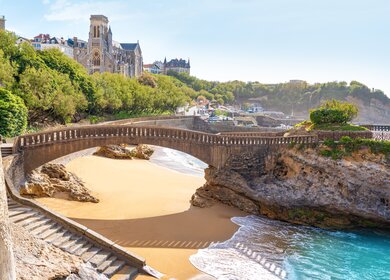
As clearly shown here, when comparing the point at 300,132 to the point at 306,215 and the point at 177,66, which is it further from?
the point at 177,66

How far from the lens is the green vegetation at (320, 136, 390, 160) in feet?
76.2

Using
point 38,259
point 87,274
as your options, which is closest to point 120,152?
point 87,274

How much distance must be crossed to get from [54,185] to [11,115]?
651 centimetres

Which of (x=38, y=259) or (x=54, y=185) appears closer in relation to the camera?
(x=38, y=259)

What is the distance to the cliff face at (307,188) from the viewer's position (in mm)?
23125

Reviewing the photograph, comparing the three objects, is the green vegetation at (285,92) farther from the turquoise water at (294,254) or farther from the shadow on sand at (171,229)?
the turquoise water at (294,254)

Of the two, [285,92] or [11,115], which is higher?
[285,92]

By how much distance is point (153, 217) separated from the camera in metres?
22.1

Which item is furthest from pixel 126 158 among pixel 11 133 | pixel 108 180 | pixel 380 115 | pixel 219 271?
pixel 380 115

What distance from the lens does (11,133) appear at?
25.8 m

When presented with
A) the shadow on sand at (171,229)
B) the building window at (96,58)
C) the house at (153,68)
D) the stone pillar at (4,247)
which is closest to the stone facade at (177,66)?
the house at (153,68)

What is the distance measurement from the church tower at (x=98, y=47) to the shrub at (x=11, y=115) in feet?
217

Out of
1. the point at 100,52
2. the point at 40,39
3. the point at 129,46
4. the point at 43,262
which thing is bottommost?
the point at 43,262

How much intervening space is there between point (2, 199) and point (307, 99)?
149429 mm
